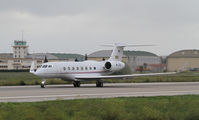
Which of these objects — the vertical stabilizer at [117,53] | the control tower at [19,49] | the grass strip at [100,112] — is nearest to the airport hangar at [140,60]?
the control tower at [19,49]

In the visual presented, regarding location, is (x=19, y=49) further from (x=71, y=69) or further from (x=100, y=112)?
(x=100, y=112)

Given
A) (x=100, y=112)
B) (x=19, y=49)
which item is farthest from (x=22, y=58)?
(x=100, y=112)

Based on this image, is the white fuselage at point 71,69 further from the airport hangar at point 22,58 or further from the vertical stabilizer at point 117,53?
the airport hangar at point 22,58

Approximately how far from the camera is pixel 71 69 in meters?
36.6

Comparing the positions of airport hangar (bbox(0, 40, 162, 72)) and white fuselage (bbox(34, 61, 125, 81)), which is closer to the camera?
white fuselage (bbox(34, 61, 125, 81))

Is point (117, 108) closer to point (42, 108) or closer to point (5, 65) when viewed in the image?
point (42, 108)

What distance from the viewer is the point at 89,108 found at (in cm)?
1488

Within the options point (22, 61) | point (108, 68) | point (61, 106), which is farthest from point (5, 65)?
point (61, 106)

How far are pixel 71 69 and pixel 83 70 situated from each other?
5.22 feet

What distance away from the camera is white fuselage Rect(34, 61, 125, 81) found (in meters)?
35.0

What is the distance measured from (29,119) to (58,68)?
23618 millimetres

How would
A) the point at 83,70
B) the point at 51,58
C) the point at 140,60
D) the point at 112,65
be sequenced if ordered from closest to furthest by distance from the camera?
the point at 83,70 → the point at 112,65 → the point at 140,60 → the point at 51,58

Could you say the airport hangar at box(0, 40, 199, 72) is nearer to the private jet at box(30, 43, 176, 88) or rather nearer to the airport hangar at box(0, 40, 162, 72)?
the airport hangar at box(0, 40, 162, 72)

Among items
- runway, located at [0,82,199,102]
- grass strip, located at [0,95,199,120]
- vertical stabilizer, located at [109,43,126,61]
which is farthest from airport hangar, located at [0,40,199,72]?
grass strip, located at [0,95,199,120]
